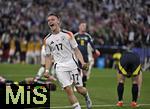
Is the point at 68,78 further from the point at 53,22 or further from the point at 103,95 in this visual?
the point at 103,95

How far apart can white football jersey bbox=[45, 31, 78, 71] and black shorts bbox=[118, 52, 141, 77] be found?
254cm

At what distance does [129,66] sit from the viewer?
13766mm

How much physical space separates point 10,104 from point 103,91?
702cm

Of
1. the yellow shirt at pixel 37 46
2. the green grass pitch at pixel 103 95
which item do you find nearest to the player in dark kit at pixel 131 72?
the green grass pitch at pixel 103 95

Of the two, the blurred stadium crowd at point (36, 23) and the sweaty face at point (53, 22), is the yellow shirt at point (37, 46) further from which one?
the sweaty face at point (53, 22)

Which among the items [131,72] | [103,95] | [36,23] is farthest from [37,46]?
[131,72]

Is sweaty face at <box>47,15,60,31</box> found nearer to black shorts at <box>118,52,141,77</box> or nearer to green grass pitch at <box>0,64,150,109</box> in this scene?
green grass pitch at <box>0,64,150,109</box>

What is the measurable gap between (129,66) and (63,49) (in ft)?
9.75

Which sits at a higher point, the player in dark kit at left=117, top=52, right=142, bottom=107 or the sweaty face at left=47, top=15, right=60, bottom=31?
the sweaty face at left=47, top=15, right=60, bottom=31

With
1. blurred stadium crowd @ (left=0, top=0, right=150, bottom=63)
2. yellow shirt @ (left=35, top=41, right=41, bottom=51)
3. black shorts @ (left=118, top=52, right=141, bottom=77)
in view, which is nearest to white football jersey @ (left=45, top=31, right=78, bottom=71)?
black shorts @ (left=118, top=52, right=141, bottom=77)

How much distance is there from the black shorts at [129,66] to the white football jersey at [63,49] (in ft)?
8.35

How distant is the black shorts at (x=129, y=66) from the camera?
13.6 m

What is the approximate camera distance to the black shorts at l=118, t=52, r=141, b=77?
44.8 ft

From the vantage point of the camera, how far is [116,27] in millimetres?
27781
